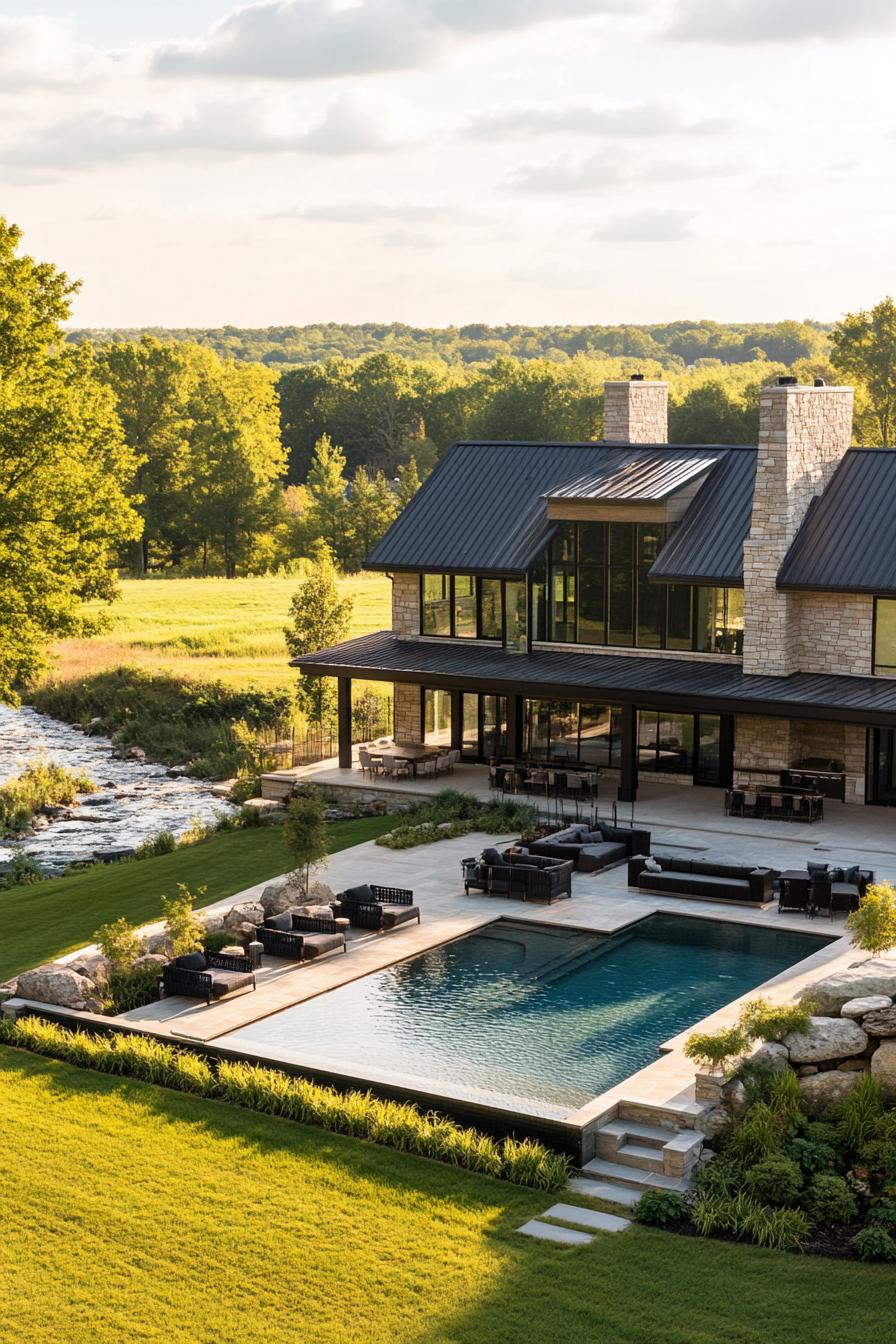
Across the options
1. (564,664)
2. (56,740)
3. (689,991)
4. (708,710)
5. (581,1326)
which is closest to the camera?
(581,1326)

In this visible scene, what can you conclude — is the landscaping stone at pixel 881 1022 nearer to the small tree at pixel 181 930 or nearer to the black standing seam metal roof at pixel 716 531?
the small tree at pixel 181 930

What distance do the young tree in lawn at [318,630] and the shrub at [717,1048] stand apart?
2471 centimetres

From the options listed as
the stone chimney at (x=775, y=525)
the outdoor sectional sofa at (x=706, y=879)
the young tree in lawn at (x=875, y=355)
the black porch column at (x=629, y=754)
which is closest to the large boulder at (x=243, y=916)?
the outdoor sectional sofa at (x=706, y=879)

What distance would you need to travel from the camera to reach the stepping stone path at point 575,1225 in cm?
1404

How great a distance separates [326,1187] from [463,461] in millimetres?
23518

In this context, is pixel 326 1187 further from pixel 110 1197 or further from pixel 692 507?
pixel 692 507

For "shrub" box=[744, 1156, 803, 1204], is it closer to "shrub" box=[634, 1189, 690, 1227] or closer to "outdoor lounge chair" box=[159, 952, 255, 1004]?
"shrub" box=[634, 1189, 690, 1227]

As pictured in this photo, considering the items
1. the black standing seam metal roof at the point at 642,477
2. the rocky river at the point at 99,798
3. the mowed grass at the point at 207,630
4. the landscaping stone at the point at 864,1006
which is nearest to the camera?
the landscaping stone at the point at 864,1006

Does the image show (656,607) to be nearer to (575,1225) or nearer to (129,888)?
(129,888)

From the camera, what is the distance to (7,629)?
122 ft

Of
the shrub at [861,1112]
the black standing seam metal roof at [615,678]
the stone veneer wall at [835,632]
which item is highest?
the stone veneer wall at [835,632]

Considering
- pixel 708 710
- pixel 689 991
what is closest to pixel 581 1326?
pixel 689 991

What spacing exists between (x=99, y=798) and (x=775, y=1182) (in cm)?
2603

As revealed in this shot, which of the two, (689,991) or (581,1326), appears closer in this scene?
(581,1326)
